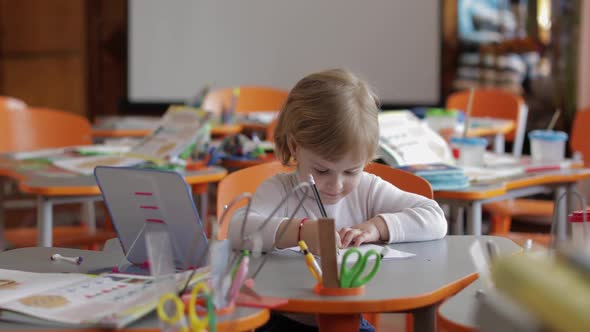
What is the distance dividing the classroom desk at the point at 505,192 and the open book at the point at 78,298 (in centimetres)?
123

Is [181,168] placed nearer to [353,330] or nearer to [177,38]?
[353,330]

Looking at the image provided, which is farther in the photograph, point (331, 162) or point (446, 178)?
point (446, 178)

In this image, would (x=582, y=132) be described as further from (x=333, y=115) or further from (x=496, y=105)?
(x=333, y=115)

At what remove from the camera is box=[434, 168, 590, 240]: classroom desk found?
8.02ft

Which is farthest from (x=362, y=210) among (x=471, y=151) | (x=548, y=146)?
(x=548, y=146)

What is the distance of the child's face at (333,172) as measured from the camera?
1.73 meters

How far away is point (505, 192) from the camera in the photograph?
2.57m

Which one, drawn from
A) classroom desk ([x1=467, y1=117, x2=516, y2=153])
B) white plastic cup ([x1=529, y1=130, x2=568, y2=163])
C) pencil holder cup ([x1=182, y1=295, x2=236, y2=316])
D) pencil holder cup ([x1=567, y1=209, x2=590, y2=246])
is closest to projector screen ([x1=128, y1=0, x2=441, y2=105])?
classroom desk ([x1=467, y1=117, x2=516, y2=153])

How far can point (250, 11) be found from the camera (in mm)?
6457

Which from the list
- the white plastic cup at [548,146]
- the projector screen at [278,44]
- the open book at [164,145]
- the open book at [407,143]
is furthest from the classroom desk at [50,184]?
the projector screen at [278,44]

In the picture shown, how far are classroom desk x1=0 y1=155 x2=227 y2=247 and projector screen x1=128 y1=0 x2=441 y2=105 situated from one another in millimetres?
3444

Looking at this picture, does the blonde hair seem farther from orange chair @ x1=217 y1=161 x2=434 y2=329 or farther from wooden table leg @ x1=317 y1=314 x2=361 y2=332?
wooden table leg @ x1=317 y1=314 x2=361 y2=332

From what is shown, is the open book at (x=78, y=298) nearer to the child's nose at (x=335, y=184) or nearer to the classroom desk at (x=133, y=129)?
the child's nose at (x=335, y=184)

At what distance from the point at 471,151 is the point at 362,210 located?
113 centimetres
